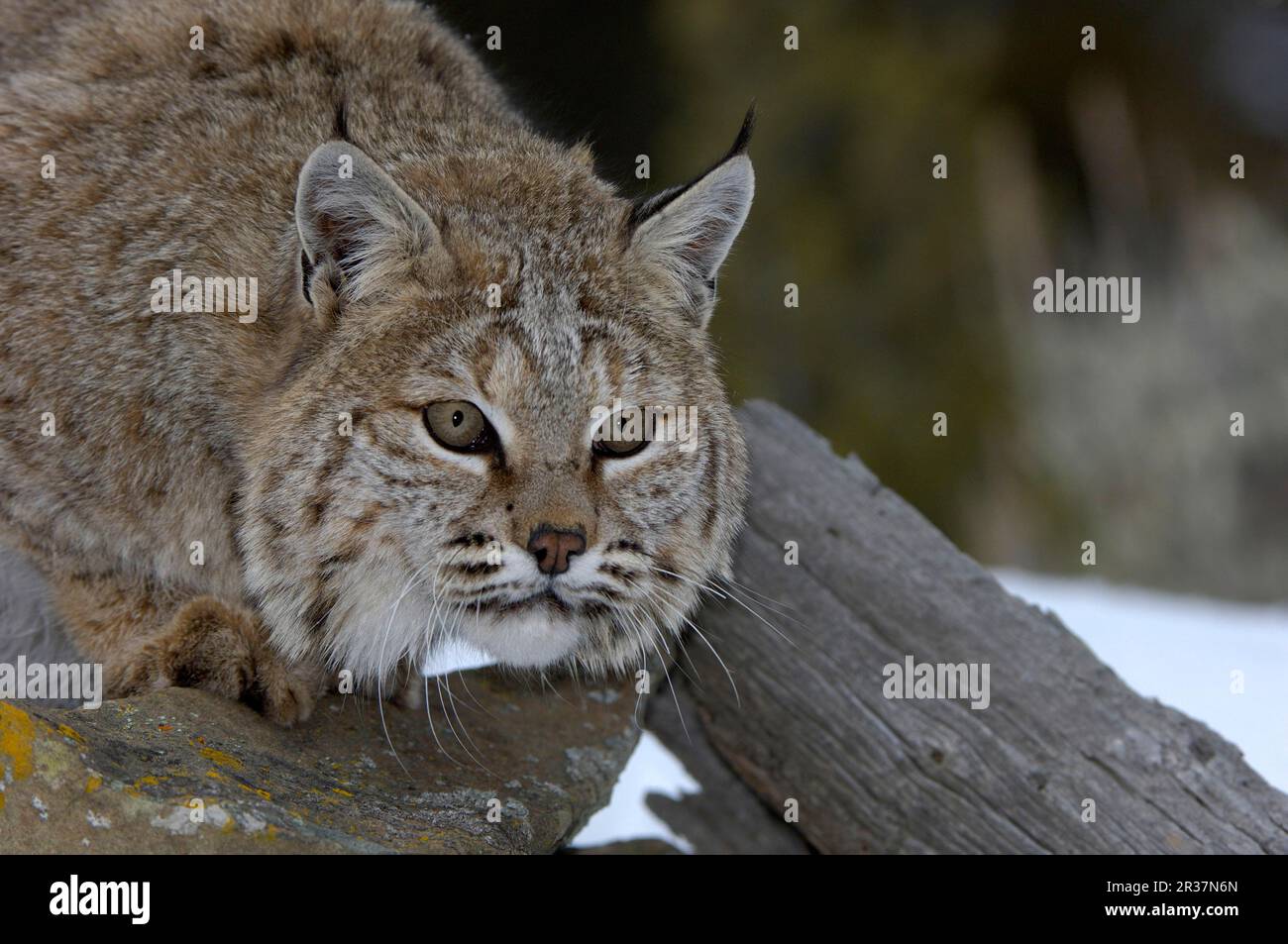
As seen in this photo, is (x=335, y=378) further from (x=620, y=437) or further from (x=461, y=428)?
(x=620, y=437)

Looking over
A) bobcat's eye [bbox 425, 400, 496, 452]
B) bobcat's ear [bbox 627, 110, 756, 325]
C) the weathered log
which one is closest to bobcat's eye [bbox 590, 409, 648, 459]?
bobcat's eye [bbox 425, 400, 496, 452]

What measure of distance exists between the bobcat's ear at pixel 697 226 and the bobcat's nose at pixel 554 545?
953mm

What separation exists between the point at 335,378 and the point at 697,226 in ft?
3.70

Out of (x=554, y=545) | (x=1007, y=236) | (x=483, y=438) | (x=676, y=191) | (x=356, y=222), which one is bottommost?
(x=554, y=545)

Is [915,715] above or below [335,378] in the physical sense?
below

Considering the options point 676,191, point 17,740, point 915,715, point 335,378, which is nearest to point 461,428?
point 335,378

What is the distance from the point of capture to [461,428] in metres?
3.61

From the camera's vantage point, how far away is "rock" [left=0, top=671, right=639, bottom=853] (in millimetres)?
2918

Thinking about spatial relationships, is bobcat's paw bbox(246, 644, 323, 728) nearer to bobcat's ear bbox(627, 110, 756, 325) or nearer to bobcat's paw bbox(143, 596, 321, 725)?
bobcat's paw bbox(143, 596, 321, 725)

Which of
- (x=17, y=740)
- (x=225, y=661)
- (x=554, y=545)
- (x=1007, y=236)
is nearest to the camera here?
(x=17, y=740)

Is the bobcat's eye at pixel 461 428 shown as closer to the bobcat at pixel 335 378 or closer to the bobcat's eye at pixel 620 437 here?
the bobcat at pixel 335 378

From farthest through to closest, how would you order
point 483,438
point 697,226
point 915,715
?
point 915,715, point 697,226, point 483,438

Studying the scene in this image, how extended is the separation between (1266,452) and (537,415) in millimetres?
7963
